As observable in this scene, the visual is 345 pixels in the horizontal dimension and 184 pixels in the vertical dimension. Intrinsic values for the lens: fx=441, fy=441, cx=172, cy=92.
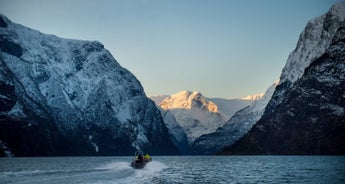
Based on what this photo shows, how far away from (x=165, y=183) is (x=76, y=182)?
16518mm

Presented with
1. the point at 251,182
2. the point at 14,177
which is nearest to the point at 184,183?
the point at 251,182

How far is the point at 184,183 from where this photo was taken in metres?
84.1

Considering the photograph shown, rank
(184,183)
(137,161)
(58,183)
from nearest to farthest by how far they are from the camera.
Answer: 1. (58,183)
2. (184,183)
3. (137,161)

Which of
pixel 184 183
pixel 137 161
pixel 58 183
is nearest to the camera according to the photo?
pixel 58 183

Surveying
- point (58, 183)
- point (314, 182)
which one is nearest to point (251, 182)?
point (314, 182)

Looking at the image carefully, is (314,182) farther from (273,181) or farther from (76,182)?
(76,182)

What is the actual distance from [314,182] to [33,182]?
5172 centimetres

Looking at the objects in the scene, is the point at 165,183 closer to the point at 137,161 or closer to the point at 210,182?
the point at 210,182

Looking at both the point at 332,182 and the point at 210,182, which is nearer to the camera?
the point at 332,182

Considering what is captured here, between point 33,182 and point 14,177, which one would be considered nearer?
point 33,182

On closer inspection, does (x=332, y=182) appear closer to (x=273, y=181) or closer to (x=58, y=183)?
(x=273, y=181)

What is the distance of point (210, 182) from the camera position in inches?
3428

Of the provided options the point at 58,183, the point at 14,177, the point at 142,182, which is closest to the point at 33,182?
the point at 58,183

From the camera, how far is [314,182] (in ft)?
272
